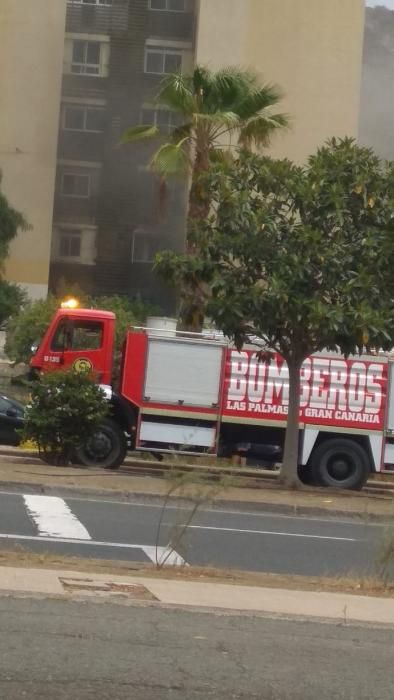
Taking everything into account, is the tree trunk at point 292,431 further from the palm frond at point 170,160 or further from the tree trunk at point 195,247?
the palm frond at point 170,160

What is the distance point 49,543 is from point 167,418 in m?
8.86

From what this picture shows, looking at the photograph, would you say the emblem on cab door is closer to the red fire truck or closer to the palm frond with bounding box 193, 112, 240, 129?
the red fire truck

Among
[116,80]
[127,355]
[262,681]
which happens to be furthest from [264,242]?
[116,80]

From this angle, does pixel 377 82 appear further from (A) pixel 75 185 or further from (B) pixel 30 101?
(B) pixel 30 101

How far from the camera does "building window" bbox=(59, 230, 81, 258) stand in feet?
189

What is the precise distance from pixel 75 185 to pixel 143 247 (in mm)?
4551

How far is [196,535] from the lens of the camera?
13195 mm

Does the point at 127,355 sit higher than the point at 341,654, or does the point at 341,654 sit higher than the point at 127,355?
the point at 127,355

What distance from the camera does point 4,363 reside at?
1913 inches

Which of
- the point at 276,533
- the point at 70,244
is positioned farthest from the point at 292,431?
the point at 70,244

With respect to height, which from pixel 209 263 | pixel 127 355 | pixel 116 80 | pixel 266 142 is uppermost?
pixel 116 80

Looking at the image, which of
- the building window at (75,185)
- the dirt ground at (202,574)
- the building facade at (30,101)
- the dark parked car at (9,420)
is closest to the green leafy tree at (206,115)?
the dark parked car at (9,420)

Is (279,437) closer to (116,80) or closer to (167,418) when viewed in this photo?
(167,418)

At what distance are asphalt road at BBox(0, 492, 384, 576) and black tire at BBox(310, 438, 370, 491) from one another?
4229mm
